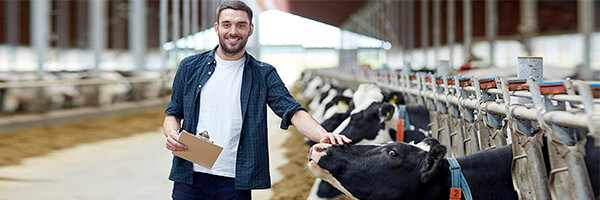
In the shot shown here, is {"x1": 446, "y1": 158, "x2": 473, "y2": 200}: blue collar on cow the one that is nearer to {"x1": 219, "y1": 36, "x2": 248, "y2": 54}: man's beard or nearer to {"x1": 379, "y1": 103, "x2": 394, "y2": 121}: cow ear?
{"x1": 219, "y1": 36, "x2": 248, "y2": 54}: man's beard

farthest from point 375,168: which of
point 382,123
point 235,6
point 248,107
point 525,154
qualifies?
point 382,123

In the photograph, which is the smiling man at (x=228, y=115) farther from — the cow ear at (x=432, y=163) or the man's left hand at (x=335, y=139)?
the cow ear at (x=432, y=163)

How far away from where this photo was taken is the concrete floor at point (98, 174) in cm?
648

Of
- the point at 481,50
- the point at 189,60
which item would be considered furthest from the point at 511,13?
the point at 189,60

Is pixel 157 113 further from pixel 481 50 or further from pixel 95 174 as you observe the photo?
pixel 481 50

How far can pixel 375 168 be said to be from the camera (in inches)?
113

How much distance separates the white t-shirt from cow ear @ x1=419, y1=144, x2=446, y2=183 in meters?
0.91

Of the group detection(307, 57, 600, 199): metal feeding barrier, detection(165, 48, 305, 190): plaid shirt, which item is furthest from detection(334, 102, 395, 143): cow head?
detection(165, 48, 305, 190): plaid shirt

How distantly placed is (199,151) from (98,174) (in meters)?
5.10

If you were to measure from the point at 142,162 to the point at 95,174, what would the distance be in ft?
3.58

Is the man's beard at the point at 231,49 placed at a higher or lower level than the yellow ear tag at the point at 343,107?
higher

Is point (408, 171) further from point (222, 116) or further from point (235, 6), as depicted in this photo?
point (235, 6)

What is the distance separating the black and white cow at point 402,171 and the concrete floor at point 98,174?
341 centimetres

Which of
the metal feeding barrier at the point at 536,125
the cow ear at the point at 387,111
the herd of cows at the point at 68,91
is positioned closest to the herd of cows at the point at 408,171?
the metal feeding barrier at the point at 536,125
